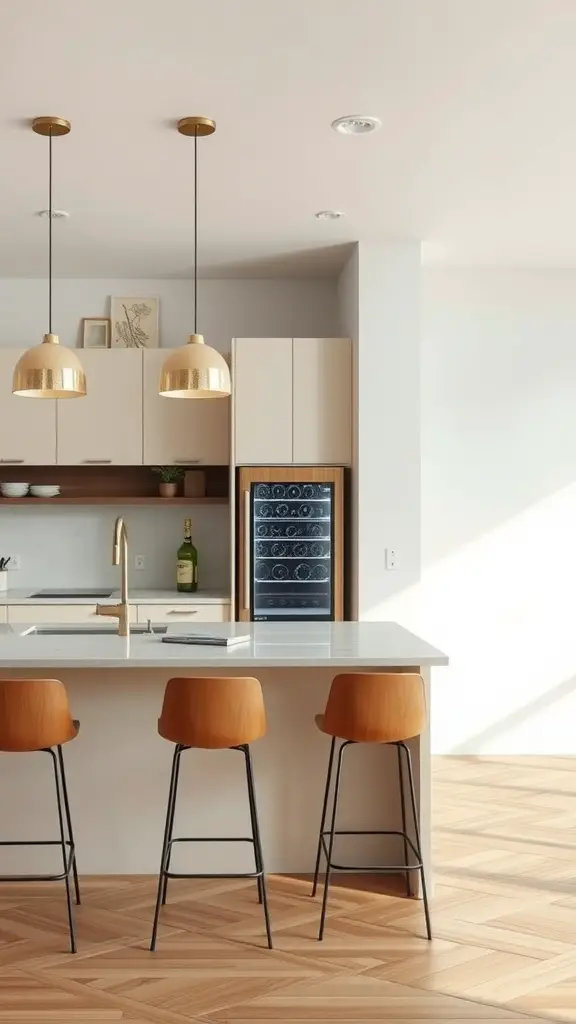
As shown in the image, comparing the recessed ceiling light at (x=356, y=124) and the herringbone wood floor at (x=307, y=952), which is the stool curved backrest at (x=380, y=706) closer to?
the herringbone wood floor at (x=307, y=952)

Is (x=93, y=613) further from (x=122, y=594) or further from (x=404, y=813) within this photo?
(x=404, y=813)

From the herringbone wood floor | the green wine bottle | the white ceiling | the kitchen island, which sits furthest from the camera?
the green wine bottle

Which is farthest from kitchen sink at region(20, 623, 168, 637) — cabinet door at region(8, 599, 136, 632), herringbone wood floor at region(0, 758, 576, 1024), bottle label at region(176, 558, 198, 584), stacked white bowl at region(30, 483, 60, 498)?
stacked white bowl at region(30, 483, 60, 498)

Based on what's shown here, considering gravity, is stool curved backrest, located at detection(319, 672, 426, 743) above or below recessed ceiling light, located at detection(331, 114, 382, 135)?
below

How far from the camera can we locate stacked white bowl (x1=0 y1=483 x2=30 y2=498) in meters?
6.21

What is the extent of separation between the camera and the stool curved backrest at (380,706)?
3555mm

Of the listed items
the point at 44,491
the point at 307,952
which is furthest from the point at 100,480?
the point at 307,952

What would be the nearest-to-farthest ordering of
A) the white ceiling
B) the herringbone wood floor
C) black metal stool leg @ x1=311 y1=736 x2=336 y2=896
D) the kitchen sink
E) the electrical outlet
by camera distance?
the herringbone wood floor → the white ceiling → black metal stool leg @ x1=311 y1=736 x2=336 y2=896 → the kitchen sink → the electrical outlet

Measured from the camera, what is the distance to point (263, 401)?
589cm

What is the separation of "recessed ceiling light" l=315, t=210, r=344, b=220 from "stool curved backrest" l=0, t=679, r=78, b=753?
Answer: 279cm

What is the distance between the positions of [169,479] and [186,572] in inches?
22.6

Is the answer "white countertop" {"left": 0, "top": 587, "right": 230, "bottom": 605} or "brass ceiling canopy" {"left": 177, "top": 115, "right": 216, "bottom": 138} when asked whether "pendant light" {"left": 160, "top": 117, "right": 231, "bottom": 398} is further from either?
"white countertop" {"left": 0, "top": 587, "right": 230, "bottom": 605}

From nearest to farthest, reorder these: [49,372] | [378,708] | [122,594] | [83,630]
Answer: [378,708], [49,372], [122,594], [83,630]

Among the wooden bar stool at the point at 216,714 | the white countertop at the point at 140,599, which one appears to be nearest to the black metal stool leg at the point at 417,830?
the wooden bar stool at the point at 216,714
